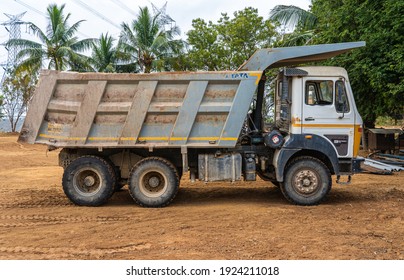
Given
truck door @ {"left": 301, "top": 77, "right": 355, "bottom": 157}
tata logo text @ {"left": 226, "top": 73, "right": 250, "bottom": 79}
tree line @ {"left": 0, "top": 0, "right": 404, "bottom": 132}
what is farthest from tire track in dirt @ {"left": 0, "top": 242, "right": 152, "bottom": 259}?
tree line @ {"left": 0, "top": 0, "right": 404, "bottom": 132}

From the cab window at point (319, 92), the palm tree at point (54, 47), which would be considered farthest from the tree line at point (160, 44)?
the cab window at point (319, 92)

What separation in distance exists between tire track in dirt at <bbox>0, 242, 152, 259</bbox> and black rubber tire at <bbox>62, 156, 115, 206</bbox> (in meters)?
2.43

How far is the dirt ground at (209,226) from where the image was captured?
5.12m

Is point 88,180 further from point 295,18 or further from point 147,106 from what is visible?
point 295,18

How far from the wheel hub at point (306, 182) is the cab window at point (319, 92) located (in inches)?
52.0

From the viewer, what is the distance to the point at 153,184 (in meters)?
7.73

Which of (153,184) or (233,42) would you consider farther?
(233,42)

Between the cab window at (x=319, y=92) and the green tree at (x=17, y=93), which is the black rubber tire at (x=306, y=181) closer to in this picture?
the cab window at (x=319, y=92)

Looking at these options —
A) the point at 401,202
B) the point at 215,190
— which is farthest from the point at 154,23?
the point at 401,202

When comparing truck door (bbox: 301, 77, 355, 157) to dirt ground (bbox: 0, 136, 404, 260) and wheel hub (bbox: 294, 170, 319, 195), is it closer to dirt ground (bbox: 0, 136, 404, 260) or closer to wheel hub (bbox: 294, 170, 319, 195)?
wheel hub (bbox: 294, 170, 319, 195)

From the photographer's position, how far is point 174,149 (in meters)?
7.86

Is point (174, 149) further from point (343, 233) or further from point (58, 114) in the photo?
point (343, 233)

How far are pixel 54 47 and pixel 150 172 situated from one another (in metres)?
21.5

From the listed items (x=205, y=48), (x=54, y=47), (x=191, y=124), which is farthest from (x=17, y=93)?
(x=191, y=124)
